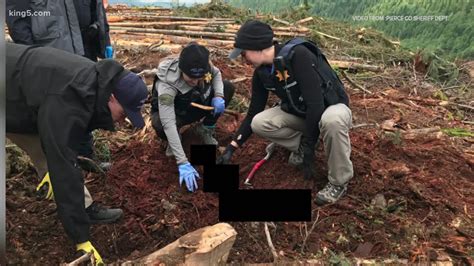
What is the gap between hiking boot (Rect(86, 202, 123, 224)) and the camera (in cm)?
304

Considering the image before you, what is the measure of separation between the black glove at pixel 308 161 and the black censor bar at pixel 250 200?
0.12m

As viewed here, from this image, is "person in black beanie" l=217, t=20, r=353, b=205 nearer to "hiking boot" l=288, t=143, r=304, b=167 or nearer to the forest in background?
"hiking boot" l=288, t=143, r=304, b=167

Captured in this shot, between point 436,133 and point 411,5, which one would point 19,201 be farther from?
point 411,5

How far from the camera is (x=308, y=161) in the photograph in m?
3.29

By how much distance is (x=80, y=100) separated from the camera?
236 cm

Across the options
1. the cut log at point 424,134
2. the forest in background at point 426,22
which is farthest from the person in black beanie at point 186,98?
the forest in background at point 426,22

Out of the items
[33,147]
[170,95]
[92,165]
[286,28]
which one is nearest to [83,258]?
[33,147]

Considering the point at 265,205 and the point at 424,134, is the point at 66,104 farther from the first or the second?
the point at 424,134

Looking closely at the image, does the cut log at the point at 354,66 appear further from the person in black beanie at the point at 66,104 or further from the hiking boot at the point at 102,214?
the person in black beanie at the point at 66,104

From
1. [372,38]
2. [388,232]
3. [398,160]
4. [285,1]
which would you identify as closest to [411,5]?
[372,38]

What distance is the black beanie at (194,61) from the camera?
3.29 m

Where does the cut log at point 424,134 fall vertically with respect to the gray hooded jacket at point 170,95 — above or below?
below

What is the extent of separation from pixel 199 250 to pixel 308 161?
124 centimetres

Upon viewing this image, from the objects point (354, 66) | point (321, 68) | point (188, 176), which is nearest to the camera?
point (321, 68)
